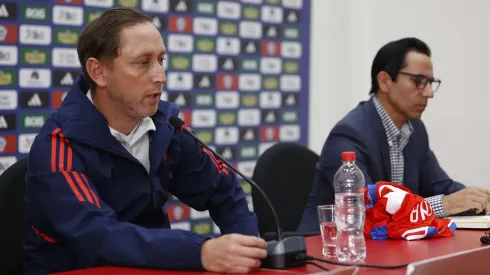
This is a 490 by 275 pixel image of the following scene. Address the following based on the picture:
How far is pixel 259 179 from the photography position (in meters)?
2.98

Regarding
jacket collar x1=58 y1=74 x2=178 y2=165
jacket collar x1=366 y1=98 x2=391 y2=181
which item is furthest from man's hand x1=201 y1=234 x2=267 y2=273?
jacket collar x1=366 y1=98 x2=391 y2=181

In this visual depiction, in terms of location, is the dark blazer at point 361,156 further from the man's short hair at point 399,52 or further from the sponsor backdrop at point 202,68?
the sponsor backdrop at point 202,68

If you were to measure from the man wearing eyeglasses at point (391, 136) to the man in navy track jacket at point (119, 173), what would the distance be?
2.06 feet

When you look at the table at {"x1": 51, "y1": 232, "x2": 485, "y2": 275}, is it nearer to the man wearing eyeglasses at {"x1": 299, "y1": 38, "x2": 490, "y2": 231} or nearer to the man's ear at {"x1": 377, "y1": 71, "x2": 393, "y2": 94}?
the man wearing eyeglasses at {"x1": 299, "y1": 38, "x2": 490, "y2": 231}

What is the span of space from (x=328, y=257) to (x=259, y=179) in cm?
109

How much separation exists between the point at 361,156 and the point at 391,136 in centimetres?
25

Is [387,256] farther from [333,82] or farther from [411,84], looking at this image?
[333,82]

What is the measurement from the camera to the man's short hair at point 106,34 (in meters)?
2.11

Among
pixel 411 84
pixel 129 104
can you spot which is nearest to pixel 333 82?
pixel 411 84

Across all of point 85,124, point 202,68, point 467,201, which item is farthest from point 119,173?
point 202,68

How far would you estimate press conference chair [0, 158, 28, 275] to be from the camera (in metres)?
2.15

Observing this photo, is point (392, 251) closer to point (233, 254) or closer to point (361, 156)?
point (233, 254)

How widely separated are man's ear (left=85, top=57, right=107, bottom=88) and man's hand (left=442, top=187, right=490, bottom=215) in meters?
1.27

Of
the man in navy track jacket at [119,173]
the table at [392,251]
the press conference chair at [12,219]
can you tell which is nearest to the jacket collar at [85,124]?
the man in navy track jacket at [119,173]
